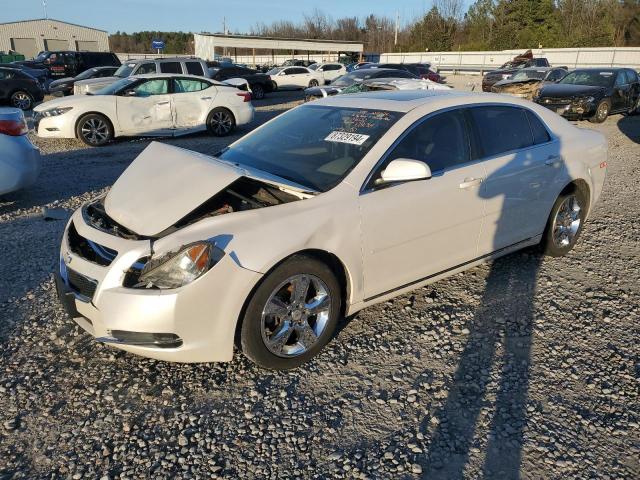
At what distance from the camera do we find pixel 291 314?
10.2 ft

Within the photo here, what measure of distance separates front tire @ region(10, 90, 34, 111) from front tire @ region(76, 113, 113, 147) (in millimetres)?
9639

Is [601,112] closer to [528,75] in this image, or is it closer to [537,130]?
[528,75]

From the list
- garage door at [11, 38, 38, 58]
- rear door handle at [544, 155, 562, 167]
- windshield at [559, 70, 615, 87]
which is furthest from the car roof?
garage door at [11, 38, 38, 58]

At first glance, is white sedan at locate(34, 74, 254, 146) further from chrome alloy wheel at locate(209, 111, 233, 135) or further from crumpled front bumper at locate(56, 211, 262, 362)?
crumpled front bumper at locate(56, 211, 262, 362)

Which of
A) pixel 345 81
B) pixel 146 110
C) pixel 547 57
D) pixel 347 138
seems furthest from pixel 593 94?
pixel 547 57

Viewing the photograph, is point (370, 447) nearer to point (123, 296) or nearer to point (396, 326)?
point (396, 326)

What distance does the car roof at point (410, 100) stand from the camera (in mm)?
3814

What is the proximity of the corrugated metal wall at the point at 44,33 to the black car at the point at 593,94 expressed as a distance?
198 ft

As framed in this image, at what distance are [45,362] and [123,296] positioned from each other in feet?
3.16

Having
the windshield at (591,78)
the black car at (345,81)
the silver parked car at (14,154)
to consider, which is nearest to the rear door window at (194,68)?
the black car at (345,81)

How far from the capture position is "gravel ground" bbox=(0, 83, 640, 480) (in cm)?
247

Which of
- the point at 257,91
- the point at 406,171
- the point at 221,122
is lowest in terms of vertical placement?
the point at 221,122

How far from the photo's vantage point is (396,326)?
3.71m

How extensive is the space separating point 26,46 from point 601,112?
64.5 metres
